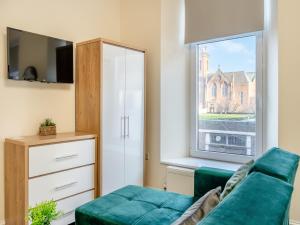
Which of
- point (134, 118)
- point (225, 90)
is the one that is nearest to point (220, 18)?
point (225, 90)

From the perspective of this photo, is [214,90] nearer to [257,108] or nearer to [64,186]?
Answer: [257,108]

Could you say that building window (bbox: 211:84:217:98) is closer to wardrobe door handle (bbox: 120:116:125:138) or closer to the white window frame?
the white window frame

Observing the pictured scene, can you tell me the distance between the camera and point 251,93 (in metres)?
3.01

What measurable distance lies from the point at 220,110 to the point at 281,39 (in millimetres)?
1153

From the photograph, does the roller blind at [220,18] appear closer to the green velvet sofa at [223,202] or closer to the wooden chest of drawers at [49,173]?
the green velvet sofa at [223,202]

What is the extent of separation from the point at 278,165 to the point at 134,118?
195 centimetres

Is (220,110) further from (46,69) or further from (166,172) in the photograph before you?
(46,69)

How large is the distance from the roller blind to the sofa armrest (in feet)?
5.65

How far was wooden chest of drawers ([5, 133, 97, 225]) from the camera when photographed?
218 centimetres

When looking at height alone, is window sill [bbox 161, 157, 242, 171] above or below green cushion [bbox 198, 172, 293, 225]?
below

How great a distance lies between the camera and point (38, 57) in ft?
8.30

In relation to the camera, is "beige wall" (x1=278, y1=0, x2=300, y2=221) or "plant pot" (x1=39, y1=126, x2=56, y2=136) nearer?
"beige wall" (x1=278, y1=0, x2=300, y2=221)

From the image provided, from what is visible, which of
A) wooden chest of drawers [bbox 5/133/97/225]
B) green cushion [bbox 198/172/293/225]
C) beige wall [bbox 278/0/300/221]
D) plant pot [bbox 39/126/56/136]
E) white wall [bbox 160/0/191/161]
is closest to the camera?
green cushion [bbox 198/172/293/225]

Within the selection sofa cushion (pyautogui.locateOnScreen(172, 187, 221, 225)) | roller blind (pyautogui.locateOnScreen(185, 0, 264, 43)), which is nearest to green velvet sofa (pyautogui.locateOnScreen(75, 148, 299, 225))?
sofa cushion (pyautogui.locateOnScreen(172, 187, 221, 225))
